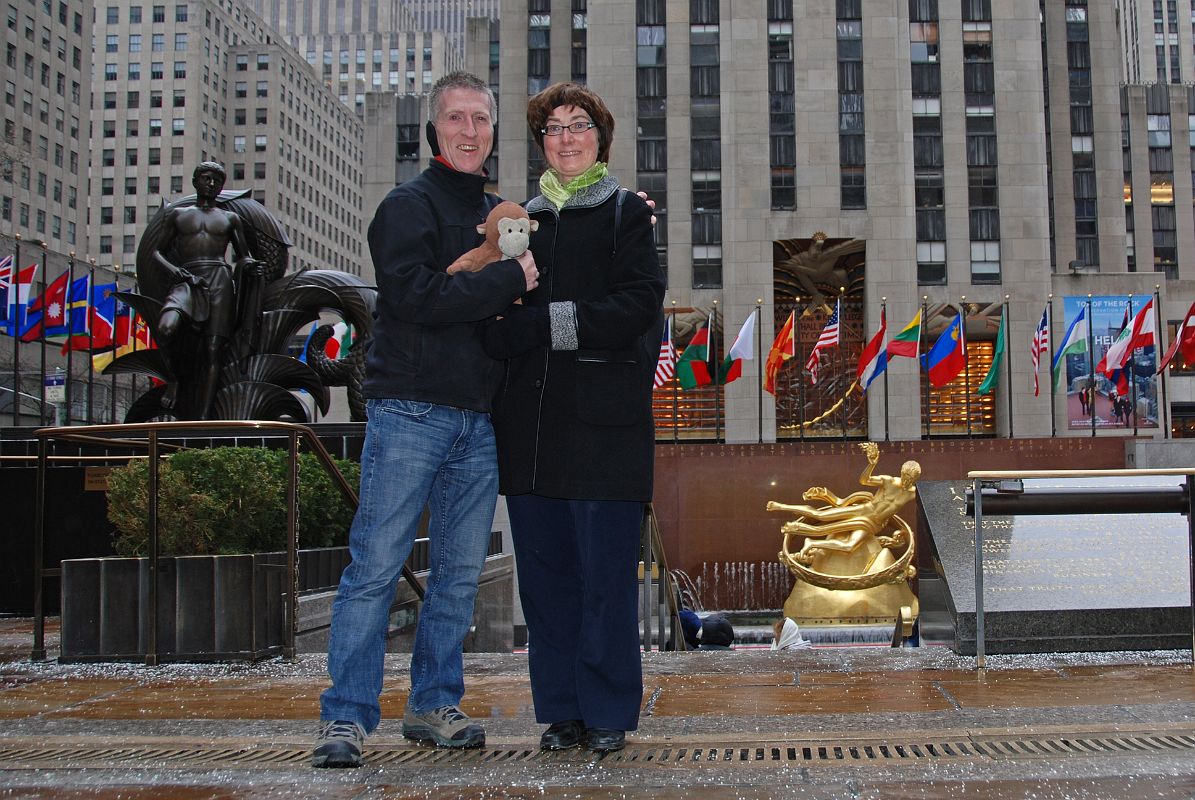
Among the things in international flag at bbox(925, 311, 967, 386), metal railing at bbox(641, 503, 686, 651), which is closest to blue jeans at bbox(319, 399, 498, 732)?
metal railing at bbox(641, 503, 686, 651)

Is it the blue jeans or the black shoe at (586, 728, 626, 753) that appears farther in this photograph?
the blue jeans

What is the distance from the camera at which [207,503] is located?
6.21m

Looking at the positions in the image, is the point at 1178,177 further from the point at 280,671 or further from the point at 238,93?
the point at 238,93

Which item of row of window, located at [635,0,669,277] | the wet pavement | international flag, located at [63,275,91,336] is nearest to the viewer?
the wet pavement

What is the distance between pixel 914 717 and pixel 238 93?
125 metres

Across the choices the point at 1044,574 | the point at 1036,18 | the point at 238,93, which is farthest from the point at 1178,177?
the point at 238,93

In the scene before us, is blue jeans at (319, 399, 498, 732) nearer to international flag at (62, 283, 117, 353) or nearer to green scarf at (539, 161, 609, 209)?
green scarf at (539, 161, 609, 209)

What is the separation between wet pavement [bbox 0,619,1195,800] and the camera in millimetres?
3068

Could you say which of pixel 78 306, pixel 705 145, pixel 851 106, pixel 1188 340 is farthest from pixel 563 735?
pixel 851 106

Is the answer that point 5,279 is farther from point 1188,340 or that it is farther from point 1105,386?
point 1105,386

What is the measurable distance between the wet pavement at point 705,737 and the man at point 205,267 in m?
8.79

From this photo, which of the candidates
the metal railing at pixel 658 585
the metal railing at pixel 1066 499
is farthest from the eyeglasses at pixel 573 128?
the metal railing at pixel 1066 499

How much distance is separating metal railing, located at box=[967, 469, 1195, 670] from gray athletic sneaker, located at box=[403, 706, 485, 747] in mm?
2867

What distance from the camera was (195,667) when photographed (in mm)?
5695
